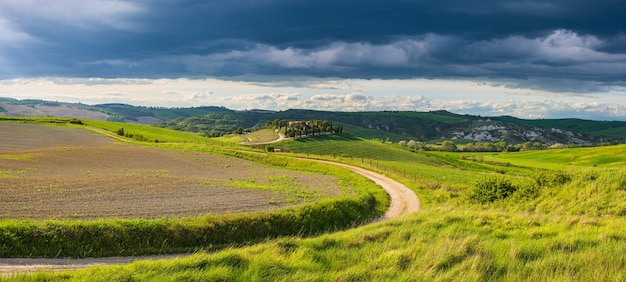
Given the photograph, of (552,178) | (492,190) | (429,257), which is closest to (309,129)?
(492,190)

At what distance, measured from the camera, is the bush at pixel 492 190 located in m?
30.5

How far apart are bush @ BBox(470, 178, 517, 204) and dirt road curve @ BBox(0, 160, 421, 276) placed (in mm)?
5097

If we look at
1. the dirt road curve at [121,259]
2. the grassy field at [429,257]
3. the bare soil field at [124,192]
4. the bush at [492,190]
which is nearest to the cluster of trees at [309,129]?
the dirt road curve at [121,259]

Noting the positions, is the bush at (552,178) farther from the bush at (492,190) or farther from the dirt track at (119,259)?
the dirt track at (119,259)

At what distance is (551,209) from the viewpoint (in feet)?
81.9

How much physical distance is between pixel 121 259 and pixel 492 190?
26.1 metres

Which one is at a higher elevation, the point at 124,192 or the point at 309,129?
the point at 309,129

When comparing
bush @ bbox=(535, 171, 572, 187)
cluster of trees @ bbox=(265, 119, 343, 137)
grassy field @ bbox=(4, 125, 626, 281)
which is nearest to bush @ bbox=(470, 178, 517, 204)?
bush @ bbox=(535, 171, 572, 187)

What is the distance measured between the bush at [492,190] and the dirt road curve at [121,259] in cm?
510

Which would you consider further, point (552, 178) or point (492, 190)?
point (492, 190)

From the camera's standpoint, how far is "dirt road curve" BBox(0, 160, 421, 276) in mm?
15031

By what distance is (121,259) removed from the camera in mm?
18000

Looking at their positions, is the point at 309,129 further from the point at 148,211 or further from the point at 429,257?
the point at 429,257

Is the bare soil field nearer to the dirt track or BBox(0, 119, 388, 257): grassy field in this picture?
BBox(0, 119, 388, 257): grassy field
